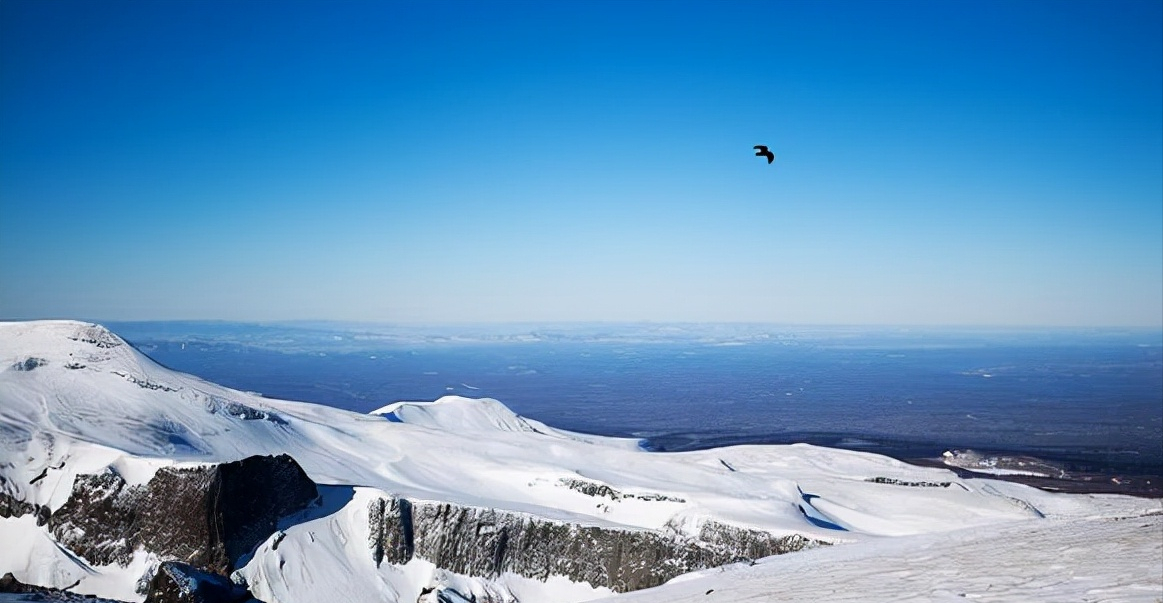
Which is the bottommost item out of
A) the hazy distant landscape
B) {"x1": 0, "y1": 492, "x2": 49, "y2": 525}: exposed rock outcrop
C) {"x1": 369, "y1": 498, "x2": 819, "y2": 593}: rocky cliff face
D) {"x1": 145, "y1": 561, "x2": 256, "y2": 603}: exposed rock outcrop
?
the hazy distant landscape

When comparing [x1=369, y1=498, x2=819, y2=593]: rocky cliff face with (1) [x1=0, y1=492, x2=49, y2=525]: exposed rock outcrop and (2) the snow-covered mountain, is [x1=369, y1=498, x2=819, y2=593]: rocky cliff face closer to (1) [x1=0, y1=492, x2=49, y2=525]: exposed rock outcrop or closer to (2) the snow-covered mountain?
(2) the snow-covered mountain

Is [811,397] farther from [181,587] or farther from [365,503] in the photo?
[181,587]

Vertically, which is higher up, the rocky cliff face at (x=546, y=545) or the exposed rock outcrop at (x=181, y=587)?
the exposed rock outcrop at (x=181, y=587)

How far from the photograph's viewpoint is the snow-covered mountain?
3080 centimetres

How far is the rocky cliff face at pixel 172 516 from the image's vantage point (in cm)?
3034

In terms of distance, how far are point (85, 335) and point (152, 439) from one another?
14.1 m

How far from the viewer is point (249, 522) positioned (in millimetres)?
31703

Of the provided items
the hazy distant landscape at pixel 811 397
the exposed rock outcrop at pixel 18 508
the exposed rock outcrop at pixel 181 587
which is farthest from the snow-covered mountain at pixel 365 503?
the hazy distant landscape at pixel 811 397

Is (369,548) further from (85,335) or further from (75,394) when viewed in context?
(85,335)

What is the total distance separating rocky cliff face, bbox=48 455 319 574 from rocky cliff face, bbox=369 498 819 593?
234 inches

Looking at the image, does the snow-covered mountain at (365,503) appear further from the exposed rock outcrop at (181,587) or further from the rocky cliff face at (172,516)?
the exposed rock outcrop at (181,587)

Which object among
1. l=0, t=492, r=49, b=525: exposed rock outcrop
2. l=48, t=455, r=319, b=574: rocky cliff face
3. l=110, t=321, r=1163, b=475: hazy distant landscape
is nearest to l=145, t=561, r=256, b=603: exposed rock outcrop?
l=48, t=455, r=319, b=574: rocky cliff face

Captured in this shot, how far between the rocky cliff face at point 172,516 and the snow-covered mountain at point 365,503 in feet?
0.30

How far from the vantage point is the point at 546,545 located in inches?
1268
